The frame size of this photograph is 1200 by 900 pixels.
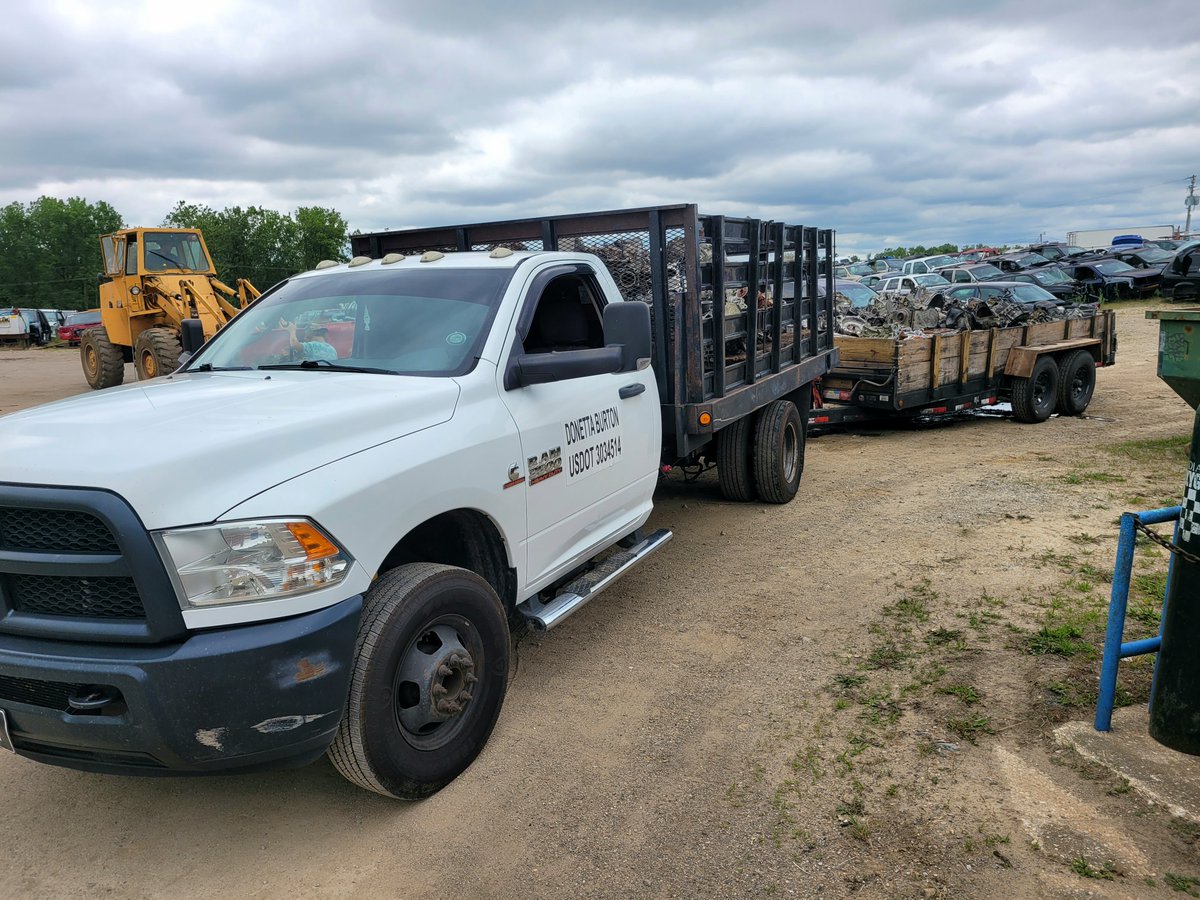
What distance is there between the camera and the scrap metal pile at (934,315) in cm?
1116

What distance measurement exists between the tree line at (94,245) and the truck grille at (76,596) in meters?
67.3

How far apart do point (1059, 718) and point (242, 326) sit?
168 inches

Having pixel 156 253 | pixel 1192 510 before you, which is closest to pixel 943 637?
pixel 1192 510

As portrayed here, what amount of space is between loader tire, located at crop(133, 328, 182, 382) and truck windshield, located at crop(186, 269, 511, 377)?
39.4 feet

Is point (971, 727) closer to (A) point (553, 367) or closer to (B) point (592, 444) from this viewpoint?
(B) point (592, 444)

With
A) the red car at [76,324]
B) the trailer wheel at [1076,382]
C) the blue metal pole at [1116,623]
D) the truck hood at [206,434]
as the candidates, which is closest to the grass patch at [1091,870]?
the blue metal pole at [1116,623]

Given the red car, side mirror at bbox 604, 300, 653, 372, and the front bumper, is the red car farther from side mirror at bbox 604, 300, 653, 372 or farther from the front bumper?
the front bumper

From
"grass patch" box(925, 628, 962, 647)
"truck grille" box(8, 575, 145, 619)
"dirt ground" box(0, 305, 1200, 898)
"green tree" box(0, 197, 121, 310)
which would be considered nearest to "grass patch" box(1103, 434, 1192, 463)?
"dirt ground" box(0, 305, 1200, 898)

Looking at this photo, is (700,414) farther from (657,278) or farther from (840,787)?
(840,787)

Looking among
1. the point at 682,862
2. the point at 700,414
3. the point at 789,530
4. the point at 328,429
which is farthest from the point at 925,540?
the point at 328,429

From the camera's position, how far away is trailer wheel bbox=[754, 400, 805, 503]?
23.6 feet

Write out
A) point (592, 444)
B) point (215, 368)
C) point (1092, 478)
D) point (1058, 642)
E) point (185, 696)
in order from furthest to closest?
1. point (1092, 478)
2. point (1058, 642)
3. point (592, 444)
4. point (215, 368)
5. point (185, 696)

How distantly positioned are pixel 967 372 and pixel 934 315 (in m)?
1.17

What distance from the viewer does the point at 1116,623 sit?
3.51 metres
